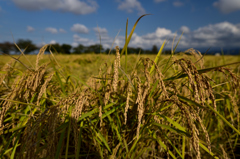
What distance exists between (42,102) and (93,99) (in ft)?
1.51

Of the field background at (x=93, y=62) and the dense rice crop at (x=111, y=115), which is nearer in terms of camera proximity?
the dense rice crop at (x=111, y=115)

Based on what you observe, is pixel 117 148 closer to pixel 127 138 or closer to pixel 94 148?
pixel 127 138

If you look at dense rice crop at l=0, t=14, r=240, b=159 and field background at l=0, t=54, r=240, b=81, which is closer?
dense rice crop at l=0, t=14, r=240, b=159

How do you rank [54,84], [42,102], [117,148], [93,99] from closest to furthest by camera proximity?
[117,148], [93,99], [42,102], [54,84]

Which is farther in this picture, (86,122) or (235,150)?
(235,150)

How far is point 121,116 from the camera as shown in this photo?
3.81 feet

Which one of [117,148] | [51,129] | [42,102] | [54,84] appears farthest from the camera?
[54,84]

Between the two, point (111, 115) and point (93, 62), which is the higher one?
point (93, 62)

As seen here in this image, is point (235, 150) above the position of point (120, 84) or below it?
below

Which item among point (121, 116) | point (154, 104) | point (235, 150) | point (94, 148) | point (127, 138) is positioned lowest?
point (235, 150)

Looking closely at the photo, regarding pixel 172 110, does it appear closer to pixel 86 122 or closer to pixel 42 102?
pixel 86 122

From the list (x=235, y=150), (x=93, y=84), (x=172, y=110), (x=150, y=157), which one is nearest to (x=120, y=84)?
(x=93, y=84)

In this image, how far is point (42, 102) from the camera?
126 centimetres

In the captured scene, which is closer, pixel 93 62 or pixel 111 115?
pixel 111 115
